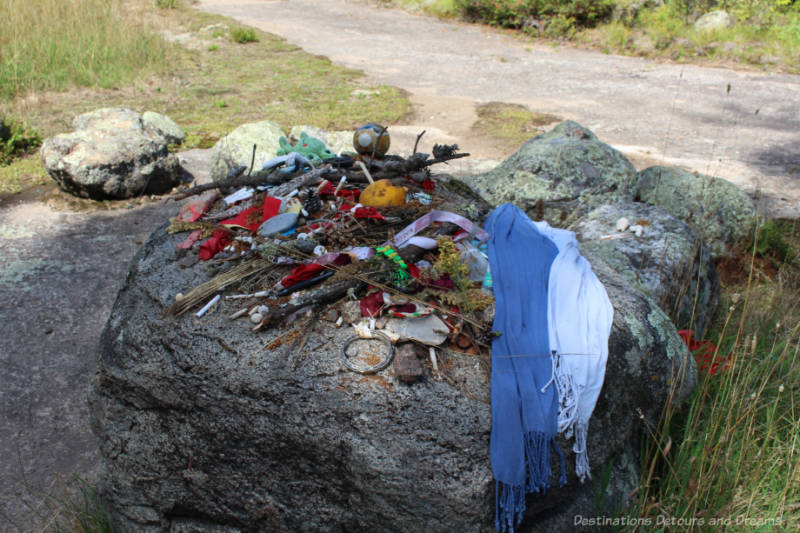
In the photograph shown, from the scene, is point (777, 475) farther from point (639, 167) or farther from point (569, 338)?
point (639, 167)

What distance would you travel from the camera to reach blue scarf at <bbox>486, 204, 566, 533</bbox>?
2.07 meters

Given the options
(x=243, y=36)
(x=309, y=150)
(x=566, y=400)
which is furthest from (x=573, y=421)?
(x=243, y=36)

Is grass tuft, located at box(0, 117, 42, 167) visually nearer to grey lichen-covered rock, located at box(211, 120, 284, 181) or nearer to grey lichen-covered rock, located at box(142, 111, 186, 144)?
grey lichen-covered rock, located at box(142, 111, 186, 144)

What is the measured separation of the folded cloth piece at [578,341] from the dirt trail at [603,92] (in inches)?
155

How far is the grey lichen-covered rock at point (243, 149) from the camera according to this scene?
18.3 ft

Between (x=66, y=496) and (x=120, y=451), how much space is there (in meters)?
0.52

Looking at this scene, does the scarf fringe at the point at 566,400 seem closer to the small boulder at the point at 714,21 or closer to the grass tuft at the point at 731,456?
the grass tuft at the point at 731,456

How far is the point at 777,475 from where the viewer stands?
7.79 ft

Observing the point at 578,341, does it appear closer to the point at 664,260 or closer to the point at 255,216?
the point at 664,260

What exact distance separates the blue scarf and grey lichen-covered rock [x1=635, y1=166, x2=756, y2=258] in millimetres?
2526

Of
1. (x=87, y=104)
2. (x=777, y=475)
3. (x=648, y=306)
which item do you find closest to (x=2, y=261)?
(x=87, y=104)

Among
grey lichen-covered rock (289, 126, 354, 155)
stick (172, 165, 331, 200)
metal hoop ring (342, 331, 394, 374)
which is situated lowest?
metal hoop ring (342, 331, 394, 374)

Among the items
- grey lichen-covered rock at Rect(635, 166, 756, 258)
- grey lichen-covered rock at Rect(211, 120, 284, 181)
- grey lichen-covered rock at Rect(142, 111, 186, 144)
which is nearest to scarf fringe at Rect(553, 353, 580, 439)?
grey lichen-covered rock at Rect(635, 166, 756, 258)

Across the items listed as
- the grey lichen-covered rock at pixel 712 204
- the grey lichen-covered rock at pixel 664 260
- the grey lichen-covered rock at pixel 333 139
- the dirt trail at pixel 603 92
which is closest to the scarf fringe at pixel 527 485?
the grey lichen-covered rock at pixel 664 260
